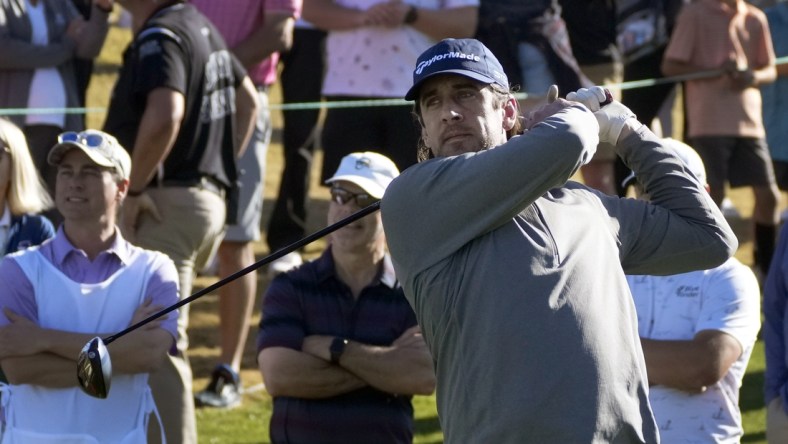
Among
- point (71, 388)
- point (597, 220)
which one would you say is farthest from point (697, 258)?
point (71, 388)

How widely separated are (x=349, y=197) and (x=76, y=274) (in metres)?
1.14

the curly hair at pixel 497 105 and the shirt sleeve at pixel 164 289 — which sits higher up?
the curly hair at pixel 497 105

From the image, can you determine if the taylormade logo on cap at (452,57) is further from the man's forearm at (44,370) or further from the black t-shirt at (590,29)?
the black t-shirt at (590,29)

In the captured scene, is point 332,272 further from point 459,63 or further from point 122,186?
point 459,63

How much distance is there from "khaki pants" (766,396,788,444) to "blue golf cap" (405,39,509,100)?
2.46 m

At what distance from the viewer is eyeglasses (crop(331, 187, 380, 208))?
6.05 m

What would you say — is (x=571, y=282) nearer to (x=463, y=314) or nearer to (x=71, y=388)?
(x=463, y=314)

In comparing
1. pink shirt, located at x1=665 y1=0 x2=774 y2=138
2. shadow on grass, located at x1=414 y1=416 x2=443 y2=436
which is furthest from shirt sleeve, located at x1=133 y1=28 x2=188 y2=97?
pink shirt, located at x1=665 y1=0 x2=774 y2=138

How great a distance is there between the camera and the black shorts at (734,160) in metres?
10.0

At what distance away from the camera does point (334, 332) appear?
19.1ft

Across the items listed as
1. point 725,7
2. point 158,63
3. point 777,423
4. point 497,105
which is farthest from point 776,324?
point 725,7

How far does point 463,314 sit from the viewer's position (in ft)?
12.6

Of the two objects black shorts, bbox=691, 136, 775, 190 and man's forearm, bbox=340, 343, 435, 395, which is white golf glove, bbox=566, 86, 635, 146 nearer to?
man's forearm, bbox=340, 343, 435, 395

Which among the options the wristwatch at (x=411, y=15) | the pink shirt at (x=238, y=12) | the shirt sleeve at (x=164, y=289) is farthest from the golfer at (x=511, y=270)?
the pink shirt at (x=238, y=12)
